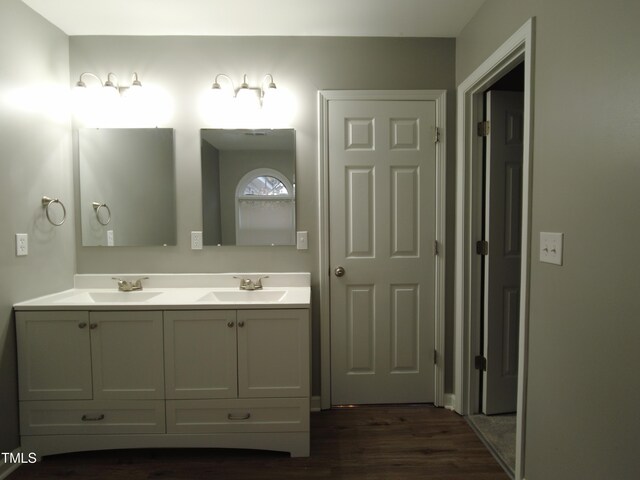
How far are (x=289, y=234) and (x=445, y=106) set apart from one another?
4.45 feet

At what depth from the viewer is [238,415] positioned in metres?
1.71

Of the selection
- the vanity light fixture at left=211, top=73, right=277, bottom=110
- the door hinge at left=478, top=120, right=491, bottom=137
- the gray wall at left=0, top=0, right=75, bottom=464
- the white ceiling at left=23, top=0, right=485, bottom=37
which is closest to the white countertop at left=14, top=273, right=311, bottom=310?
the gray wall at left=0, top=0, right=75, bottom=464

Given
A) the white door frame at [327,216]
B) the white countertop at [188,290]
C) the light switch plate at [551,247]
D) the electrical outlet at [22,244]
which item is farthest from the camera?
the white door frame at [327,216]

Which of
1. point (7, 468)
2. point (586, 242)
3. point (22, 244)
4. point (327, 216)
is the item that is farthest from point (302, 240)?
point (7, 468)

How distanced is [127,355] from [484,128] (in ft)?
8.15

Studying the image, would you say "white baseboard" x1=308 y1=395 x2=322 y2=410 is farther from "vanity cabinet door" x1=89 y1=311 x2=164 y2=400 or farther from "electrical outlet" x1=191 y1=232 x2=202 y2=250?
"electrical outlet" x1=191 y1=232 x2=202 y2=250

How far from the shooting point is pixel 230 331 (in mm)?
1682

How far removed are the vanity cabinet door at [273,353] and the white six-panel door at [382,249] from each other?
0.50 metres

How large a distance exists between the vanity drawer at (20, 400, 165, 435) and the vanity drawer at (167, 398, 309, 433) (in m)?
0.10

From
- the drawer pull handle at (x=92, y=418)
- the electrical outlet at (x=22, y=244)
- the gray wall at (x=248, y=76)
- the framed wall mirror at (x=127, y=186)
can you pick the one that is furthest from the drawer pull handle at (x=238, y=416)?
the electrical outlet at (x=22, y=244)

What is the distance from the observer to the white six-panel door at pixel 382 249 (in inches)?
82.8

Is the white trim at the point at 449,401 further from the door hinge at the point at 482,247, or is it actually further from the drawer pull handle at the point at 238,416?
the drawer pull handle at the point at 238,416

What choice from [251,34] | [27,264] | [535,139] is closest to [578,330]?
[535,139]

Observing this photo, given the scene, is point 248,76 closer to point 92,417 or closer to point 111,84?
point 111,84
